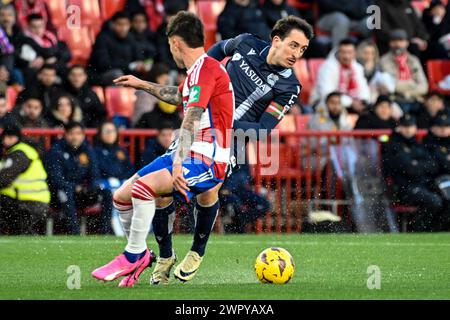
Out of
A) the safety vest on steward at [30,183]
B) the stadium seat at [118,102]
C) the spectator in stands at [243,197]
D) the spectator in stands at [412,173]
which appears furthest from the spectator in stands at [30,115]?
the spectator in stands at [412,173]

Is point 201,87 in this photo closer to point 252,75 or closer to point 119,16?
point 252,75

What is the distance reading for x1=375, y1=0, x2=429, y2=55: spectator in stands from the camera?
63.4 ft

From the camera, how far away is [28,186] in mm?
14164

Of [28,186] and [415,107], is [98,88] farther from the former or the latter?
[415,107]

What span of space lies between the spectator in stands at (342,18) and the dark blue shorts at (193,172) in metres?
10.4

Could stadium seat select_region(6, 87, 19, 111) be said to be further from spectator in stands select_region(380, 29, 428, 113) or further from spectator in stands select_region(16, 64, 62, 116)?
spectator in stands select_region(380, 29, 428, 113)

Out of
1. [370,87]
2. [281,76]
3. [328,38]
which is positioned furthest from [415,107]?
[281,76]

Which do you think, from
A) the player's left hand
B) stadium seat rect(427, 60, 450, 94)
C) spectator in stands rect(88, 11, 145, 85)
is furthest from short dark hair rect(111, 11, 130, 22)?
the player's left hand

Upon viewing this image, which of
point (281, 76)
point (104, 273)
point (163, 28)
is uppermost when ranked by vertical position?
point (163, 28)

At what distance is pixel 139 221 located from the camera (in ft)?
28.3

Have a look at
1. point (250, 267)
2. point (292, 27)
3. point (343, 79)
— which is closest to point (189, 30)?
point (292, 27)

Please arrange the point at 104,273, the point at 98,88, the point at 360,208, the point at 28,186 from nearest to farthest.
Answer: the point at 104,273, the point at 28,186, the point at 360,208, the point at 98,88

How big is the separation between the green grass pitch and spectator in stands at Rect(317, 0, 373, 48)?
5.08 m

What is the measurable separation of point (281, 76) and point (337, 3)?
9.00m
